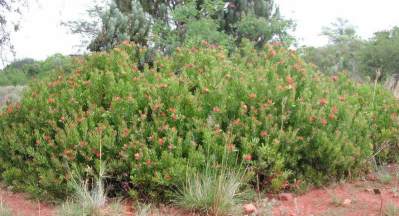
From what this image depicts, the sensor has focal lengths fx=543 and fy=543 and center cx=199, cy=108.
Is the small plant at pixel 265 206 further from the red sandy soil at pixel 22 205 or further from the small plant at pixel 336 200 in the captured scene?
the red sandy soil at pixel 22 205

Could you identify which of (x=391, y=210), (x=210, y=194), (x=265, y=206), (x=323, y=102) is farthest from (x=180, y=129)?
(x=391, y=210)

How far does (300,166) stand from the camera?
571 centimetres

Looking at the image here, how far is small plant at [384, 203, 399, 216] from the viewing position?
454cm

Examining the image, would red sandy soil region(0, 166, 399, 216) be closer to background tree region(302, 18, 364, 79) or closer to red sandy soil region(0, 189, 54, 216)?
red sandy soil region(0, 189, 54, 216)

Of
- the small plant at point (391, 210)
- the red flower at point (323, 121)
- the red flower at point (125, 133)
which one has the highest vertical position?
the red flower at point (323, 121)

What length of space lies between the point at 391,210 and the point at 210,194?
1531 mm

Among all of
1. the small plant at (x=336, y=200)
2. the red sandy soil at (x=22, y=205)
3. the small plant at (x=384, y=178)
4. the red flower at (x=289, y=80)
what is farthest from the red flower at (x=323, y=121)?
the red sandy soil at (x=22, y=205)

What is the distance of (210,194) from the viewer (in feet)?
15.6

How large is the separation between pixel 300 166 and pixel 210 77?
138cm

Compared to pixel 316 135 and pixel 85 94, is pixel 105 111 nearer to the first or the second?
pixel 85 94

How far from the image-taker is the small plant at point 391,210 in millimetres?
4535

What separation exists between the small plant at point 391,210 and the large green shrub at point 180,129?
939 mm

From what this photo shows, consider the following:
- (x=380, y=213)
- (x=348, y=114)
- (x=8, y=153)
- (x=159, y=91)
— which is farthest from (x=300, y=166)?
(x=8, y=153)

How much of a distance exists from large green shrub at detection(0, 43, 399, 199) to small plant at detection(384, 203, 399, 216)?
939 millimetres
